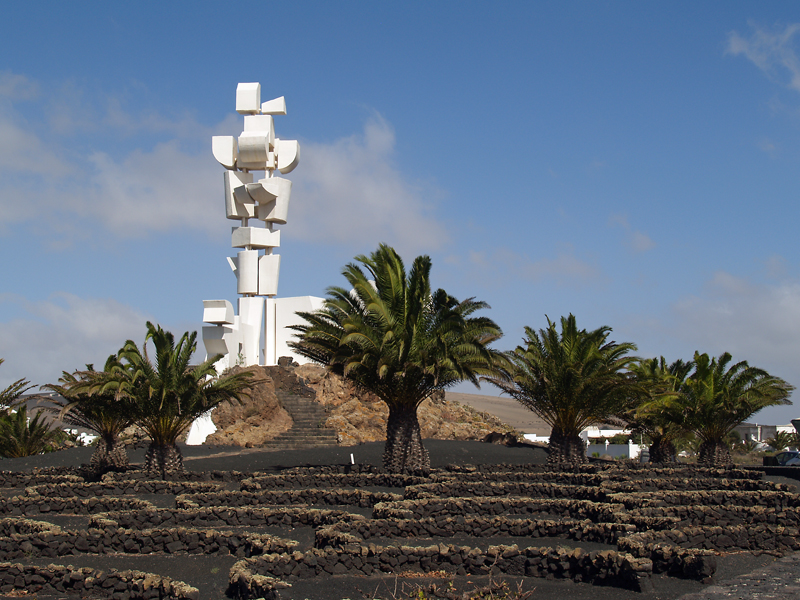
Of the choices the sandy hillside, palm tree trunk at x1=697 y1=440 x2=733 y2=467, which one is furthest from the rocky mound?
the sandy hillside

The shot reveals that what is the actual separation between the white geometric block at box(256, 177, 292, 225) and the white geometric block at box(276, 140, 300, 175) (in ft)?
2.71

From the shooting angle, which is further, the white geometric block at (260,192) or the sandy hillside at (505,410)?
the sandy hillside at (505,410)

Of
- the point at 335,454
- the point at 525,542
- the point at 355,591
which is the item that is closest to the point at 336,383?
the point at 335,454

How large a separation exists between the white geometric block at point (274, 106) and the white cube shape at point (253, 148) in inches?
68.4

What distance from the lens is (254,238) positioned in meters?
39.2

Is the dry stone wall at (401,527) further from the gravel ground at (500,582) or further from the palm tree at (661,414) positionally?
the palm tree at (661,414)

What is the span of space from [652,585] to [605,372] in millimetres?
13632

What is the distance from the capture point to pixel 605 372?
2300cm

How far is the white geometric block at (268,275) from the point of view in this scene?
1551 inches

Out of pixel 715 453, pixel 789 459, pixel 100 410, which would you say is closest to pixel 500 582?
pixel 100 410

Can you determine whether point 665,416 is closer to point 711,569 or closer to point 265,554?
point 711,569

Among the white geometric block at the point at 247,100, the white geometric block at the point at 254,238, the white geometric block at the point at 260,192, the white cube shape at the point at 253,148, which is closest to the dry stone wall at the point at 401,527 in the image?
the white geometric block at the point at 254,238

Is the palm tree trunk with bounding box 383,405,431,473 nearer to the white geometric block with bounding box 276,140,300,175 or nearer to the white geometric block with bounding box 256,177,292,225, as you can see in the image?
the white geometric block with bounding box 256,177,292,225

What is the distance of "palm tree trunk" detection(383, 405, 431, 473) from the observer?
21469mm
